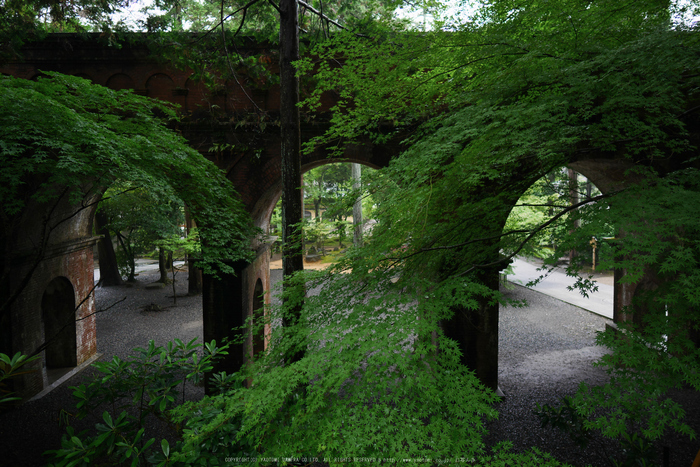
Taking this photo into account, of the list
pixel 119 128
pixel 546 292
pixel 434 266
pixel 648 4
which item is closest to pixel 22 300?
pixel 119 128

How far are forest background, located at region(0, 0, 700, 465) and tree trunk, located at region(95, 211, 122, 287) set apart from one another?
49.6 ft

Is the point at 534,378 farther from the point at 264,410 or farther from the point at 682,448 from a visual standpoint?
the point at 264,410

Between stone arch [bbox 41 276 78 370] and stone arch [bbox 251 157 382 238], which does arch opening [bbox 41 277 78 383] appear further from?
stone arch [bbox 251 157 382 238]

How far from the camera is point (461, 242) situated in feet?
12.0

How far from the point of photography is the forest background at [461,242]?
8.29 feet

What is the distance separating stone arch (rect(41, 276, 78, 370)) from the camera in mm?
9109

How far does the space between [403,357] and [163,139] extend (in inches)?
190

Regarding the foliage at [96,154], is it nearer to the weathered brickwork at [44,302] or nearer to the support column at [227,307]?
the support column at [227,307]

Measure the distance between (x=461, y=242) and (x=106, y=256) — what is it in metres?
19.7

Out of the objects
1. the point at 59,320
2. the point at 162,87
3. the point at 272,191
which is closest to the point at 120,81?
the point at 162,87

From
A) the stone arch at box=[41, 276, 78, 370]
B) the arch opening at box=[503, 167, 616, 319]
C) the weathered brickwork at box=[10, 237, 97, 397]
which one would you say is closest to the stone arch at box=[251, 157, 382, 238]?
the arch opening at box=[503, 167, 616, 319]

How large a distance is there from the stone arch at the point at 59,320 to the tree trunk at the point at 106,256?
910 cm

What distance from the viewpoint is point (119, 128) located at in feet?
17.2

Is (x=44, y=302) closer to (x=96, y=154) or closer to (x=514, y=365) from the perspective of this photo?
(x=96, y=154)
